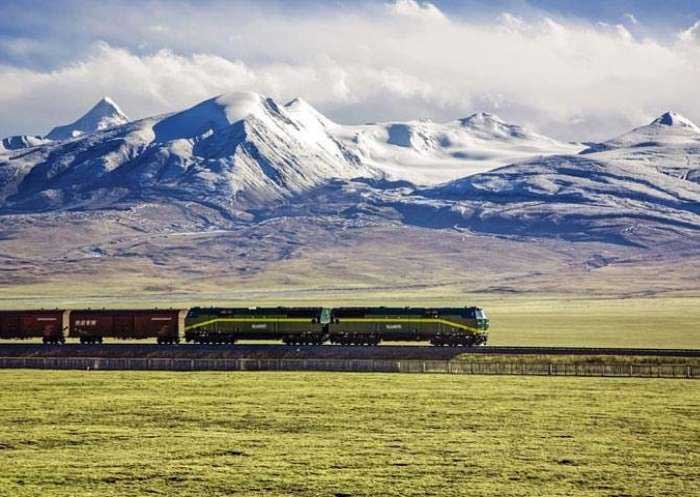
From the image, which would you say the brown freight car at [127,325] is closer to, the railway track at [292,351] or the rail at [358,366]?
the railway track at [292,351]

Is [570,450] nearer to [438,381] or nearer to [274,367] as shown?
[438,381]

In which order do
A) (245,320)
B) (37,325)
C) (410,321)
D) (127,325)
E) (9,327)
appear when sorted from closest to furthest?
(410,321)
(245,320)
(127,325)
(37,325)
(9,327)

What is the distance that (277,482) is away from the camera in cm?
4641

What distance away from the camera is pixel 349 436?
2258 inches

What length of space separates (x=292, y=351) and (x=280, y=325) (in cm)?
826

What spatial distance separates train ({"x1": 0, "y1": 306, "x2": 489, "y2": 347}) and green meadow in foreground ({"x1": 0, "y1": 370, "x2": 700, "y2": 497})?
20.3m

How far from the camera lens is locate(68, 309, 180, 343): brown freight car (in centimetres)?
10788

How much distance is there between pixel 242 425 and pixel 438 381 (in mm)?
21770

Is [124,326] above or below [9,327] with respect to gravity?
below

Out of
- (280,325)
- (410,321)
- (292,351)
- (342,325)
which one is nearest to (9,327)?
(280,325)

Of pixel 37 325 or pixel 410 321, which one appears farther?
pixel 37 325

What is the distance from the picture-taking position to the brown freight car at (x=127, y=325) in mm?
107875

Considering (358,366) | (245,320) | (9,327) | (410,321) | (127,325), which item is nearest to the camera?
(358,366)

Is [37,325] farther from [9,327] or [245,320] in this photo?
[245,320]
